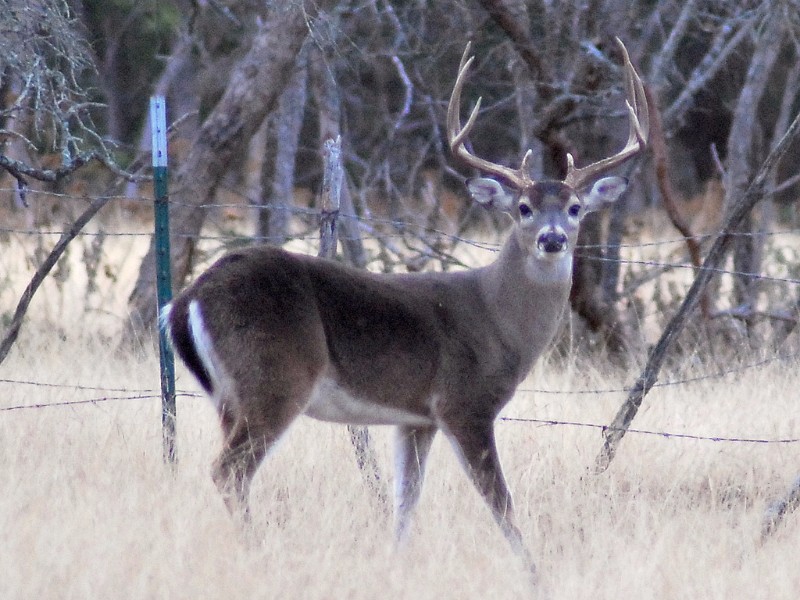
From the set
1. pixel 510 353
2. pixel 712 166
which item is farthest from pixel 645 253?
pixel 712 166

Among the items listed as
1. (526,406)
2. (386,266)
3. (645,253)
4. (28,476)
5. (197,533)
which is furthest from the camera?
(645,253)

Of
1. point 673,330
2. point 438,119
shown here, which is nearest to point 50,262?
point 673,330

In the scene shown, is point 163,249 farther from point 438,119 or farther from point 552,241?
point 438,119

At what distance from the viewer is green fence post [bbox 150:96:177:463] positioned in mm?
6129

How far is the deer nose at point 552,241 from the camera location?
18.4ft

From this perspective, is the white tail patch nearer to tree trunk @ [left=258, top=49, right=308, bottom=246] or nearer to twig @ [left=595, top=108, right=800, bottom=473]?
twig @ [left=595, top=108, right=800, bottom=473]

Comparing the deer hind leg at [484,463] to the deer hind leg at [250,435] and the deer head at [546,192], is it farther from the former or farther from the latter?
the deer head at [546,192]

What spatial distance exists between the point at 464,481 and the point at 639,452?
1.03m

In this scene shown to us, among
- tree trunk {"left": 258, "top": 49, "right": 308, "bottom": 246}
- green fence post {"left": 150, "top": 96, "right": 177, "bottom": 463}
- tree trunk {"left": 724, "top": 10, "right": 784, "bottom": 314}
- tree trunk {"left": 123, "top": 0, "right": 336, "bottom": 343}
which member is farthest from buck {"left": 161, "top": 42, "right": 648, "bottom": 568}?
tree trunk {"left": 258, "top": 49, "right": 308, "bottom": 246}

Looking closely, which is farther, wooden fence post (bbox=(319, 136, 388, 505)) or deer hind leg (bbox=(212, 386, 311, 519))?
wooden fence post (bbox=(319, 136, 388, 505))

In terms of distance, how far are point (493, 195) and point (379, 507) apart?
146 cm

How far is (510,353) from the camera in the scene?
18.6 feet

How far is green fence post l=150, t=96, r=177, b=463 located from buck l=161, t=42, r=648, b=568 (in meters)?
0.97

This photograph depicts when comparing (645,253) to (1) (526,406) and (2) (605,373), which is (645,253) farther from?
(1) (526,406)
